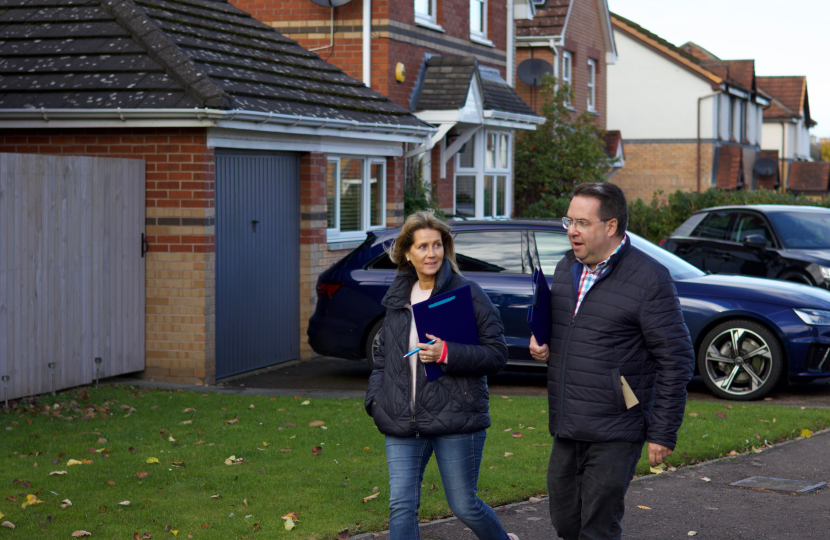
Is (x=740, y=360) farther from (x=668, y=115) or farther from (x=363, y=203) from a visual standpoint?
(x=668, y=115)

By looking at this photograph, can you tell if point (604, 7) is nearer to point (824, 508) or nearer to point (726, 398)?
point (726, 398)

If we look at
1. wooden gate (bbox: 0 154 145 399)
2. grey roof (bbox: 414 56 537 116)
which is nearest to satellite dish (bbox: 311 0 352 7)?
grey roof (bbox: 414 56 537 116)

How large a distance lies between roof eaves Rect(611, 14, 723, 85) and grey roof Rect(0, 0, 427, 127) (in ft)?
97.0

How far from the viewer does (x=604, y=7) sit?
3111 centimetres

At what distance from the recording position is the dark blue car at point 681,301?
9492 mm

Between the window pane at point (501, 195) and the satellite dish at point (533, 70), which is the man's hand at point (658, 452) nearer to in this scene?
the window pane at point (501, 195)

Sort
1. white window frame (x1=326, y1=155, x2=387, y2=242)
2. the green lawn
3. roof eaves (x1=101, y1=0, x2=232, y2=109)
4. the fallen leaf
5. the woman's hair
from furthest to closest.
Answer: white window frame (x1=326, y1=155, x2=387, y2=242) < roof eaves (x1=101, y1=0, x2=232, y2=109) < the fallen leaf < the green lawn < the woman's hair

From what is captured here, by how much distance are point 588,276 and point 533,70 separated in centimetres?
2261

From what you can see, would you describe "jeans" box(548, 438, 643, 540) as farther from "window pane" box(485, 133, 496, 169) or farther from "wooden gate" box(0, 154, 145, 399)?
"window pane" box(485, 133, 496, 169)

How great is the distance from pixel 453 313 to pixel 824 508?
310cm

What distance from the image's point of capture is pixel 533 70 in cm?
2614

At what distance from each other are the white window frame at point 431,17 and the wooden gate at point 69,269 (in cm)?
832

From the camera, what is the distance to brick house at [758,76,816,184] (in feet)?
184

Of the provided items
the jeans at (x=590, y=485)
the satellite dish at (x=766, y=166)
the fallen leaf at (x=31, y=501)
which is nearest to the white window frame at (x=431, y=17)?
the fallen leaf at (x=31, y=501)
